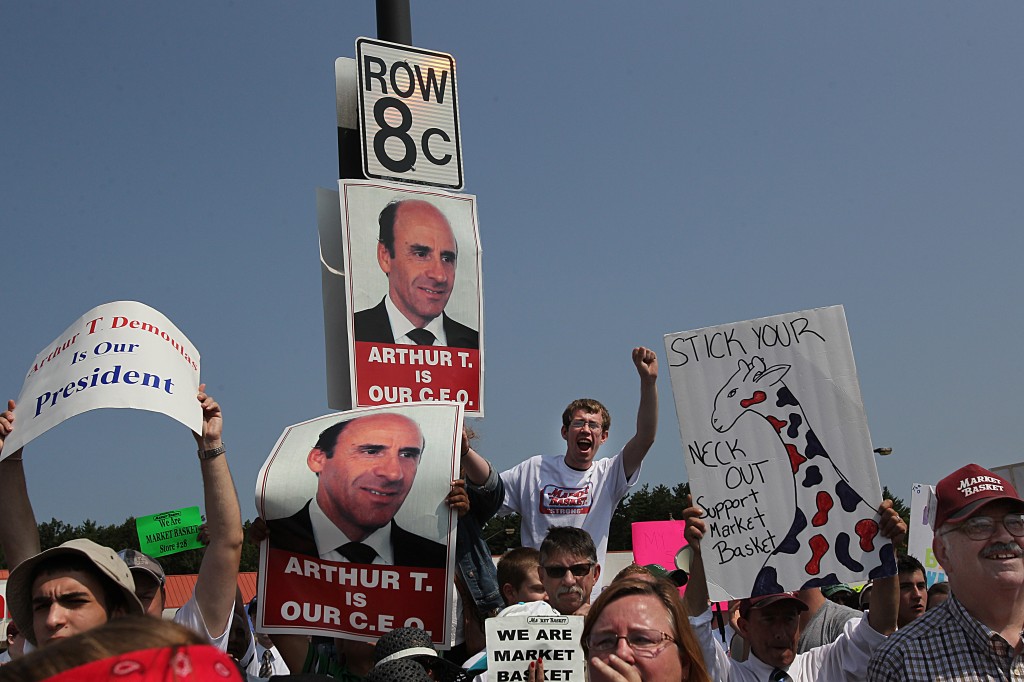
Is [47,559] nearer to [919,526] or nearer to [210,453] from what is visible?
[210,453]

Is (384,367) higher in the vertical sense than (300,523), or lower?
higher

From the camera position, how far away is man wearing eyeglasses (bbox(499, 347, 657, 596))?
510cm

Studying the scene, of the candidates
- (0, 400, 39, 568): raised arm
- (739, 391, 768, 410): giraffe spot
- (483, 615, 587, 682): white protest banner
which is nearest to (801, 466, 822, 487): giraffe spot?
(739, 391, 768, 410): giraffe spot

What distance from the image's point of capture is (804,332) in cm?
440

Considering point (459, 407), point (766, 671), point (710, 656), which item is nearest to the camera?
point (710, 656)

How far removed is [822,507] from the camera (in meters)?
4.17

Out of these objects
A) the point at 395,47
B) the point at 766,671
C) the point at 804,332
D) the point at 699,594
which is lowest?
the point at 766,671

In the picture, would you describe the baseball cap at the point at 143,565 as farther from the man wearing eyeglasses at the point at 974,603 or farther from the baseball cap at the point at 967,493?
the baseball cap at the point at 967,493

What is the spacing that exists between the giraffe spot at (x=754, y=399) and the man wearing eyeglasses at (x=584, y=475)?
699mm

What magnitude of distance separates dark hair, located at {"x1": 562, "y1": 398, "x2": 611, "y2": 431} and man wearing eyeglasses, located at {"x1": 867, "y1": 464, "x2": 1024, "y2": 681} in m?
2.11

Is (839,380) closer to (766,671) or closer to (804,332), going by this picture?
(804,332)

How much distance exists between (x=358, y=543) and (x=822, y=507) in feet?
6.36

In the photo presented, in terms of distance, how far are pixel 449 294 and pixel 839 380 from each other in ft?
6.57

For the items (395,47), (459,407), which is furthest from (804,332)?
(395,47)
